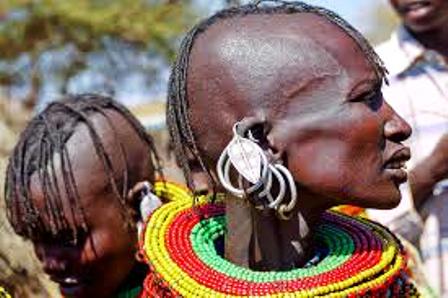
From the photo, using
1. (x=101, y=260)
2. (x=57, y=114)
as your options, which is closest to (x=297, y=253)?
(x=101, y=260)

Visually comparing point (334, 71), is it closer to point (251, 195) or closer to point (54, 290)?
point (251, 195)

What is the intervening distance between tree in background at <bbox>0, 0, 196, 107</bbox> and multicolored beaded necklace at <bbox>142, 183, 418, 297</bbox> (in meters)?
10.3

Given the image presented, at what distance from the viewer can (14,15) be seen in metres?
13.5

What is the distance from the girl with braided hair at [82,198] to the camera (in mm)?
2736

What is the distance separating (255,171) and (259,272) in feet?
0.81

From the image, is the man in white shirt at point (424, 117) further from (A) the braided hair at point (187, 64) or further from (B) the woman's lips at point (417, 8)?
(A) the braided hair at point (187, 64)

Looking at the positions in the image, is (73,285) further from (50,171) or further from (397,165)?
(397,165)

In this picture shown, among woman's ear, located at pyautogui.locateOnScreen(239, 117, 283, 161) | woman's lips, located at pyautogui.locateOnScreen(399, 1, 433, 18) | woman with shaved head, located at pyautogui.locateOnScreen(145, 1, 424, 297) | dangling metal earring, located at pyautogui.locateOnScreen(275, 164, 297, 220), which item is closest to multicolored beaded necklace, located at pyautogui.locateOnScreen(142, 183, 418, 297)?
woman with shaved head, located at pyautogui.locateOnScreen(145, 1, 424, 297)

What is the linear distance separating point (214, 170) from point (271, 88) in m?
0.24

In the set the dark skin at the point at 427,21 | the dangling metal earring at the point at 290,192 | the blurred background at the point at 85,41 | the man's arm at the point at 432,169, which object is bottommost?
the blurred background at the point at 85,41

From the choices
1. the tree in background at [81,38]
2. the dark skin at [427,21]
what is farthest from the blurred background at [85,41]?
the dark skin at [427,21]

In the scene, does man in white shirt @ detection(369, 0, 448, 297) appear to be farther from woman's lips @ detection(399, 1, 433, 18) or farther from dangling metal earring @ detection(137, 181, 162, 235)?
dangling metal earring @ detection(137, 181, 162, 235)

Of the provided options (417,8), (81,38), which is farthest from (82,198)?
(81,38)

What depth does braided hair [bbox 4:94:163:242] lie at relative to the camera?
276 cm
